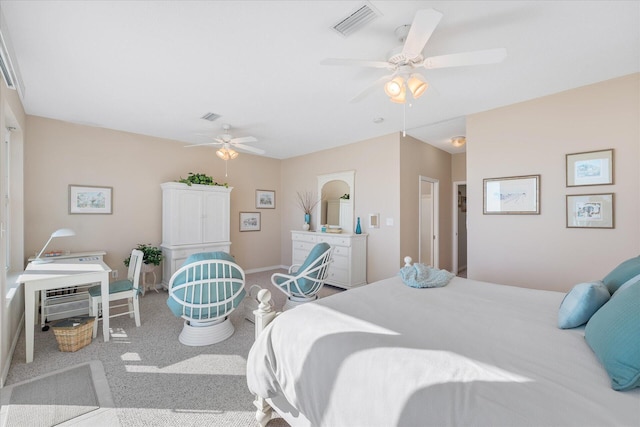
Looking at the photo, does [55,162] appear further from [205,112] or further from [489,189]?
[489,189]

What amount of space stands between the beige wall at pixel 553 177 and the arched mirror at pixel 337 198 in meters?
2.12

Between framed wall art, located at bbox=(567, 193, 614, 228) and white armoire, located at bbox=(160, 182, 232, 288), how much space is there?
510 centimetres

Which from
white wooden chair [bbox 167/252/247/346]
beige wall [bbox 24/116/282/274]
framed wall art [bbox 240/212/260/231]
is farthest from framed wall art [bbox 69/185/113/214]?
white wooden chair [bbox 167/252/247/346]

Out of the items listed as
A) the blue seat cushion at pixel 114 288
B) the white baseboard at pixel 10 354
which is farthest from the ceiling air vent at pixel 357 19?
the white baseboard at pixel 10 354

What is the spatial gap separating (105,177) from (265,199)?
3000 millimetres

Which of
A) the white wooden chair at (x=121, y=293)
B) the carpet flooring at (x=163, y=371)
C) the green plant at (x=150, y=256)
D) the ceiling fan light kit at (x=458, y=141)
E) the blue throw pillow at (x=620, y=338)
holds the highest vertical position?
the ceiling fan light kit at (x=458, y=141)

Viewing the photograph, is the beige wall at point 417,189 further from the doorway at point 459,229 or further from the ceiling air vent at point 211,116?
the ceiling air vent at point 211,116

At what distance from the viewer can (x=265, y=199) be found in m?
6.45

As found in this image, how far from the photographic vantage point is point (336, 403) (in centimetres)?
121

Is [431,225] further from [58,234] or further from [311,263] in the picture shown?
[58,234]

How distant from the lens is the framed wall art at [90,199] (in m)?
4.13

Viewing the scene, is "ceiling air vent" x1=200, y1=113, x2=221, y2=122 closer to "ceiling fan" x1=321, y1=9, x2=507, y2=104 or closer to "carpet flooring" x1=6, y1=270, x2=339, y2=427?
"ceiling fan" x1=321, y1=9, x2=507, y2=104

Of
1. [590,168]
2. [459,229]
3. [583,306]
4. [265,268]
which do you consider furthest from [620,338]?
[265,268]

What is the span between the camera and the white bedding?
0.92m
